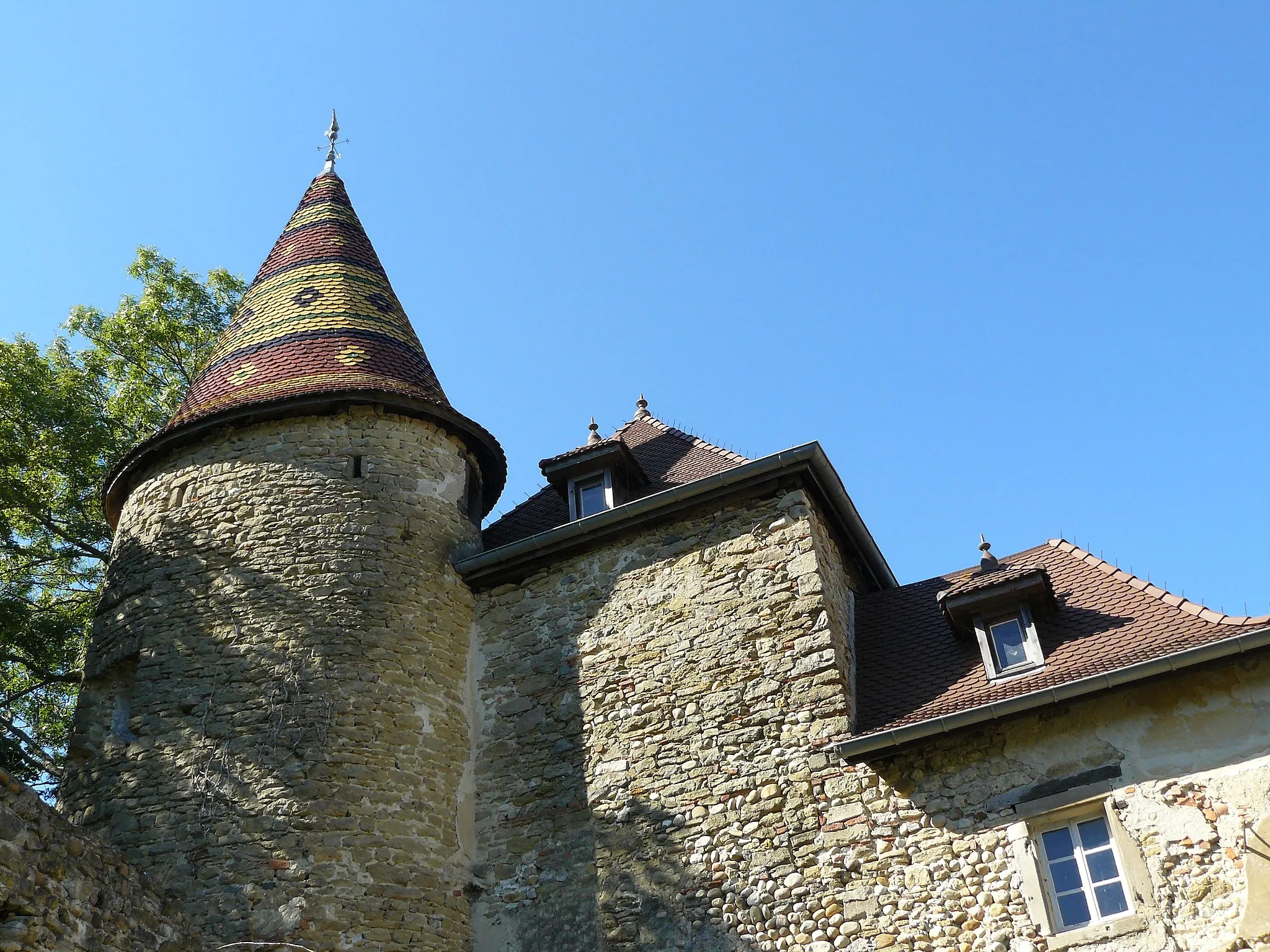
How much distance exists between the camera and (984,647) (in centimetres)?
1022

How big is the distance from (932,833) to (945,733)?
0.74m

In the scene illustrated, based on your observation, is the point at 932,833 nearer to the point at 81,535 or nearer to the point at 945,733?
the point at 945,733

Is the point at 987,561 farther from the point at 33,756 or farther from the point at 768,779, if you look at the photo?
the point at 33,756

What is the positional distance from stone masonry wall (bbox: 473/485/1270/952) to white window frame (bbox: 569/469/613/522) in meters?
0.82

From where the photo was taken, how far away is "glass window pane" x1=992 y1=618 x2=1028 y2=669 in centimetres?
1011

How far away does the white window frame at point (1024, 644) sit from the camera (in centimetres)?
991

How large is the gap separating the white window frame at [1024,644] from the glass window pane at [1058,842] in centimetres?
140

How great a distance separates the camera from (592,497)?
42.1 feet

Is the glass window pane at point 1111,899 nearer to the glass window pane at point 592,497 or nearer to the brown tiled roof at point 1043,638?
the brown tiled roof at point 1043,638

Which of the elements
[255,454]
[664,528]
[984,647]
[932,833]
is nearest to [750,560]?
[664,528]

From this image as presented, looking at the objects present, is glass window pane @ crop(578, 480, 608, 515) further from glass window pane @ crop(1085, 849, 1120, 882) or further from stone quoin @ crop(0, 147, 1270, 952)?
glass window pane @ crop(1085, 849, 1120, 882)

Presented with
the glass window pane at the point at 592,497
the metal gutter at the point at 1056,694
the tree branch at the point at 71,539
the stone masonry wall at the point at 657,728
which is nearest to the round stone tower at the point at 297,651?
the stone masonry wall at the point at 657,728

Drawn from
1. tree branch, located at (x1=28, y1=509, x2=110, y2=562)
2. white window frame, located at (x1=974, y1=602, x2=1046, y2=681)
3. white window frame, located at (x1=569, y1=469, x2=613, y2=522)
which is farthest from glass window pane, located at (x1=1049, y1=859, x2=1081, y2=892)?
tree branch, located at (x1=28, y1=509, x2=110, y2=562)

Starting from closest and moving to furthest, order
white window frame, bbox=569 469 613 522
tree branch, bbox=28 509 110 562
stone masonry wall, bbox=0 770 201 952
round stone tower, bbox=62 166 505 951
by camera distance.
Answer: stone masonry wall, bbox=0 770 201 952
round stone tower, bbox=62 166 505 951
white window frame, bbox=569 469 613 522
tree branch, bbox=28 509 110 562
